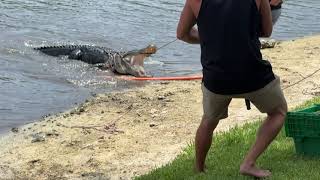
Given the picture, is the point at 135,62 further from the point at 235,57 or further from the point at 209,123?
the point at 235,57

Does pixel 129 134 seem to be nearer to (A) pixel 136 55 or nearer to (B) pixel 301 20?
(A) pixel 136 55

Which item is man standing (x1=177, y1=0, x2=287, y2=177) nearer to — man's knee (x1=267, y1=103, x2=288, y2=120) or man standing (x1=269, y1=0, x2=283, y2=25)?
man's knee (x1=267, y1=103, x2=288, y2=120)

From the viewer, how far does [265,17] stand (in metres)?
4.91

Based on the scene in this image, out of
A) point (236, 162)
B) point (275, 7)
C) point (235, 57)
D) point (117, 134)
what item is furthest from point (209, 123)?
point (117, 134)

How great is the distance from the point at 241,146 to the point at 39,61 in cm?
868

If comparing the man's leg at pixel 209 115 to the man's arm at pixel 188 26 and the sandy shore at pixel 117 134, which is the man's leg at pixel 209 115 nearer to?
the man's arm at pixel 188 26

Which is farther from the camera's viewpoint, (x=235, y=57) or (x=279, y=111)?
(x=279, y=111)

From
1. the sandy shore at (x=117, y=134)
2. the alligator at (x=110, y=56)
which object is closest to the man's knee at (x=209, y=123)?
the sandy shore at (x=117, y=134)

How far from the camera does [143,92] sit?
37.4 feet

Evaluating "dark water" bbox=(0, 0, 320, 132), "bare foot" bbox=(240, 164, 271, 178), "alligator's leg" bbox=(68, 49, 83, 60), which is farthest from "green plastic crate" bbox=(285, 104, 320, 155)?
"alligator's leg" bbox=(68, 49, 83, 60)

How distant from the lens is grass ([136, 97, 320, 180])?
5297mm

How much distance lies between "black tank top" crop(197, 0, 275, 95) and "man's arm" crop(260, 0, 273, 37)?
4 cm

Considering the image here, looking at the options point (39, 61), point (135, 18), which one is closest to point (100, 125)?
point (39, 61)

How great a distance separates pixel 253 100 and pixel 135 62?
8.39 meters
